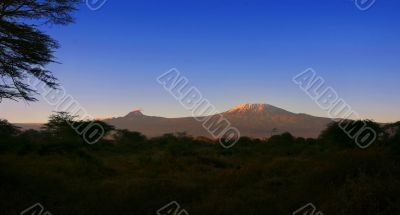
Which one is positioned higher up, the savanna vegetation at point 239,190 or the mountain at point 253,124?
the mountain at point 253,124

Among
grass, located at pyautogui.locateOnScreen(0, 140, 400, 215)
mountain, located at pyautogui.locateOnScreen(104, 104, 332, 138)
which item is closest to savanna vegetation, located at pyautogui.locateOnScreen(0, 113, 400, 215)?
grass, located at pyautogui.locateOnScreen(0, 140, 400, 215)

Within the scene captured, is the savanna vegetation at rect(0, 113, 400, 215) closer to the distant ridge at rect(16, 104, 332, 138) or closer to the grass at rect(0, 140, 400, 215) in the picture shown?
the grass at rect(0, 140, 400, 215)

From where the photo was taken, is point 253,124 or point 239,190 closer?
point 239,190

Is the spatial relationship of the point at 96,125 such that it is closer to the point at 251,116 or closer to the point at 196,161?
the point at 196,161

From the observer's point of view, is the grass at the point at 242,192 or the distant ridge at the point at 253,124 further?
the distant ridge at the point at 253,124

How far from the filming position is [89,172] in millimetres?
15578

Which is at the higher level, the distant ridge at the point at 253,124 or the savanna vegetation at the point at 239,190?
the distant ridge at the point at 253,124

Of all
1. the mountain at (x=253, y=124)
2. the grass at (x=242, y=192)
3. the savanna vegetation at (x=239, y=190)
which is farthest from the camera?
the mountain at (x=253, y=124)

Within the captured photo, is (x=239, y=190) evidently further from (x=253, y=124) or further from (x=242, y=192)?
(x=253, y=124)

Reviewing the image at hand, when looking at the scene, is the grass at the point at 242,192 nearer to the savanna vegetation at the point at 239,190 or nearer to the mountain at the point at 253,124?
the savanna vegetation at the point at 239,190

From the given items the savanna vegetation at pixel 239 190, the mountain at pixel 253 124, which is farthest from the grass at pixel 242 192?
the mountain at pixel 253 124

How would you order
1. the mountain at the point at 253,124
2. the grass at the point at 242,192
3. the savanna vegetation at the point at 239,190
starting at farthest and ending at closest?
1. the mountain at the point at 253,124
2. the savanna vegetation at the point at 239,190
3. the grass at the point at 242,192

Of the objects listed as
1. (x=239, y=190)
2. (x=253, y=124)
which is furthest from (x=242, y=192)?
(x=253, y=124)

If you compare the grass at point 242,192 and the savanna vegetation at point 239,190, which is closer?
the grass at point 242,192
